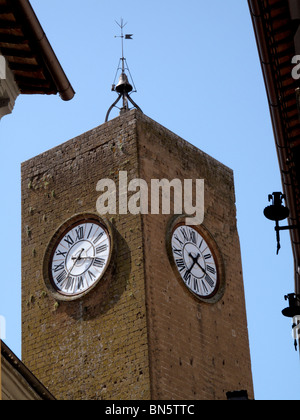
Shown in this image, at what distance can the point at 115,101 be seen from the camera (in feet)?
94.6

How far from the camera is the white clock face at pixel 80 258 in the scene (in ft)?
85.9

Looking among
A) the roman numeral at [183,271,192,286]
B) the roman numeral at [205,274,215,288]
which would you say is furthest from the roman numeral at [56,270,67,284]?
the roman numeral at [205,274,215,288]

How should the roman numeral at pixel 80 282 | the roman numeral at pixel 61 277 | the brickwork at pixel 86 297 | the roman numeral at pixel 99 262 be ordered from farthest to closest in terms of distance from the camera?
the roman numeral at pixel 61 277 → the roman numeral at pixel 80 282 → the roman numeral at pixel 99 262 → the brickwork at pixel 86 297

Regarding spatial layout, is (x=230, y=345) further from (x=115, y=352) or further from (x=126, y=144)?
(x=126, y=144)

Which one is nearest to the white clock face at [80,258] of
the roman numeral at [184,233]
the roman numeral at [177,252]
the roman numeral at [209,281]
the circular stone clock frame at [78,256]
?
the circular stone clock frame at [78,256]

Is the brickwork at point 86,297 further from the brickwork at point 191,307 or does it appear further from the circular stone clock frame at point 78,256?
the brickwork at point 191,307

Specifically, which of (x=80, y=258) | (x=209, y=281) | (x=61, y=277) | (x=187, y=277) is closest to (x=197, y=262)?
(x=209, y=281)

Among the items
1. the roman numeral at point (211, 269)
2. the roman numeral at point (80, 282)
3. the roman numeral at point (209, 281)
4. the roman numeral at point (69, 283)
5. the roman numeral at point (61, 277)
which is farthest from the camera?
the roman numeral at point (211, 269)

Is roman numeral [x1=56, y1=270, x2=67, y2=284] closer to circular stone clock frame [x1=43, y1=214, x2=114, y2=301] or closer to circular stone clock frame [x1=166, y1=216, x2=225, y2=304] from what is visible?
circular stone clock frame [x1=43, y1=214, x2=114, y2=301]

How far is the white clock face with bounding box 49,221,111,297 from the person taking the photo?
2617 centimetres

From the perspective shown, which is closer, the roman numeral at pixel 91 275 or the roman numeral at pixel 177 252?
the roman numeral at pixel 91 275

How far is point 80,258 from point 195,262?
2.35 meters

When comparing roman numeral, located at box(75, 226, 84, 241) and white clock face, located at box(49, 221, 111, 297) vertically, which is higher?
roman numeral, located at box(75, 226, 84, 241)
